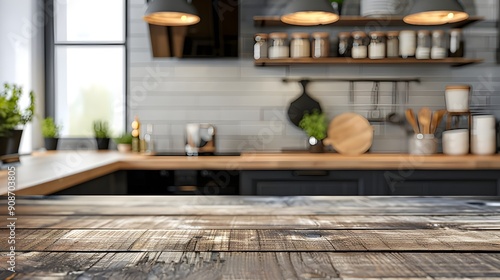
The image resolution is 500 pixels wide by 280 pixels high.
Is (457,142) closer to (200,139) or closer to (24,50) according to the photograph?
(200,139)

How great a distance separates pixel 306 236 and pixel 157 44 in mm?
2894

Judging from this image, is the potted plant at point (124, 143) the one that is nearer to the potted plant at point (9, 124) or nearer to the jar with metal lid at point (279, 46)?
the jar with metal lid at point (279, 46)

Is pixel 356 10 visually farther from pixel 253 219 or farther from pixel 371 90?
pixel 253 219

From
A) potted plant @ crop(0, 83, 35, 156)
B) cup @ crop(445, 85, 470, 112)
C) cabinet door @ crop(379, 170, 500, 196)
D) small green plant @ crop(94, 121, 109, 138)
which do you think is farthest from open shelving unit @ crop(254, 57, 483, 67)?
potted plant @ crop(0, 83, 35, 156)

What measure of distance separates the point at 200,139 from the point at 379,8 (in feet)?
4.73

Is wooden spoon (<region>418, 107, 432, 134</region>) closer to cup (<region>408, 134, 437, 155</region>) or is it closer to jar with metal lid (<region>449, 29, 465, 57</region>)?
cup (<region>408, 134, 437, 155</region>)

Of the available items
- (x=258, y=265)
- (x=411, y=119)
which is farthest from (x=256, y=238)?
(x=411, y=119)

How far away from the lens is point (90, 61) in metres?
3.85

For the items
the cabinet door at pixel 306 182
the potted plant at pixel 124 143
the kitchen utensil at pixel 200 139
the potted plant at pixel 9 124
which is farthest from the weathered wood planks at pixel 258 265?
the potted plant at pixel 124 143

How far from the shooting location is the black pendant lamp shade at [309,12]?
280 centimetres

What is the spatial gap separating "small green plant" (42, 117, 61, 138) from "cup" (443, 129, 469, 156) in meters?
2.66

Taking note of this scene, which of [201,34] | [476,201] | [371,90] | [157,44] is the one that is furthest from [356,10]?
[476,201]

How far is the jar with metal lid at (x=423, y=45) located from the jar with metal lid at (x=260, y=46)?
3.29ft

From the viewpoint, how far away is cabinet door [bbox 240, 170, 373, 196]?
3.07 meters
